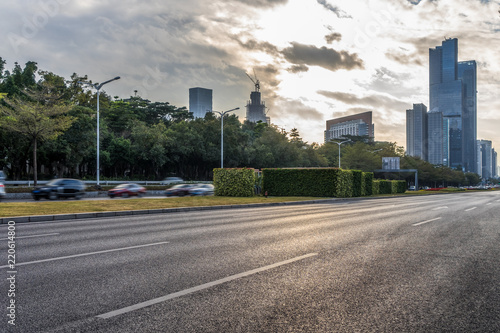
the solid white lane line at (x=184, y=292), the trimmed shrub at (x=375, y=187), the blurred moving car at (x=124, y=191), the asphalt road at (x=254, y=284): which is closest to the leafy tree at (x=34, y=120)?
the blurred moving car at (x=124, y=191)

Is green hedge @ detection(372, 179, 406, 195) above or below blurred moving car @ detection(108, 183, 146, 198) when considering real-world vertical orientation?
below

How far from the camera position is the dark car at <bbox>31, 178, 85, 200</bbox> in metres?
26.5

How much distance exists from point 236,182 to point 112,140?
30.3 metres

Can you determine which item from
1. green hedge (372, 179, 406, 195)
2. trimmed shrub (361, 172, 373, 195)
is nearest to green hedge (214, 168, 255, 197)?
trimmed shrub (361, 172, 373, 195)

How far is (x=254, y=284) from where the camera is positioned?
5.15 metres

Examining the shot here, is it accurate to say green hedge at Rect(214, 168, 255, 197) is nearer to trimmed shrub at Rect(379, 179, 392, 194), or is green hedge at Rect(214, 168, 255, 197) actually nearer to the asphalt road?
the asphalt road

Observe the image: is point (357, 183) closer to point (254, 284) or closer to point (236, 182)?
point (236, 182)

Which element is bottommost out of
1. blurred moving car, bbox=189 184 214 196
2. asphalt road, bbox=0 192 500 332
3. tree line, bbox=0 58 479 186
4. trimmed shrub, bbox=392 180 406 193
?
trimmed shrub, bbox=392 180 406 193

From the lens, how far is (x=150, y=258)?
6867mm

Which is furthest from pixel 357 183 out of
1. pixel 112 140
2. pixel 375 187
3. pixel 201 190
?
pixel 112 140

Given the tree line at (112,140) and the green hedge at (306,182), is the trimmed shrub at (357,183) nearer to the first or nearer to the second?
the green hedge at (306,182)

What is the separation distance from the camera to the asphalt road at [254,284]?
12.6 ft

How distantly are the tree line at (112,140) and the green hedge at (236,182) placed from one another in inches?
700

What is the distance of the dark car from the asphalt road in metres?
19.4
